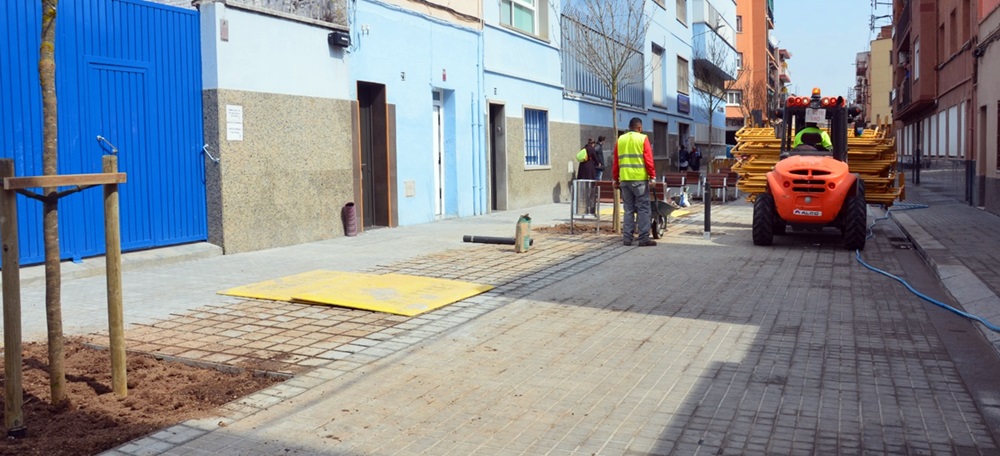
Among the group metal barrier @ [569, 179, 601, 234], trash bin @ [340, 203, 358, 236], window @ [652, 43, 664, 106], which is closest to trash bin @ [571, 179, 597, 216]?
metal barrier @ [569, 179, 601, 234]

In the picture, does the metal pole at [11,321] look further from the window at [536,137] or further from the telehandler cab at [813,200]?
the window at [536,137]

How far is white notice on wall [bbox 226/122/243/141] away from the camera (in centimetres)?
1199

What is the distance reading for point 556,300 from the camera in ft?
28.1

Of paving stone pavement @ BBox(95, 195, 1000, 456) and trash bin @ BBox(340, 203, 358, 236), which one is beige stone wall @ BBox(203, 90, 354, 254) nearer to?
trash bin @ BBox(340, 203, 358, 236)

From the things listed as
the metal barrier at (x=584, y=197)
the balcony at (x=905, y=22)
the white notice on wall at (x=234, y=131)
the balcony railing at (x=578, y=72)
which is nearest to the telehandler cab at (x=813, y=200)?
the metal barrier at (x=584, y=197)

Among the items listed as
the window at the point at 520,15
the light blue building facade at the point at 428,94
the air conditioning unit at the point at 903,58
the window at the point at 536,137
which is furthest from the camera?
the air conditioning unit at the point at 903,58

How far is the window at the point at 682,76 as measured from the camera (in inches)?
1486

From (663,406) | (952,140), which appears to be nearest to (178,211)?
(663,406)

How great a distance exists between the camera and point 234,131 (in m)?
12.1

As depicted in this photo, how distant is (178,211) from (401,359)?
6451 mm

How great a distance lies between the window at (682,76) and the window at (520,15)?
1591cm

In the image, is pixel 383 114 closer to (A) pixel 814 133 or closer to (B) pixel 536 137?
(A) pixel 814 133

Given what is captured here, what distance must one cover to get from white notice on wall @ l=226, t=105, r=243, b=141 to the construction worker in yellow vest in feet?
16.9

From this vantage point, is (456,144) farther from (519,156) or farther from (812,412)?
(812,412)
